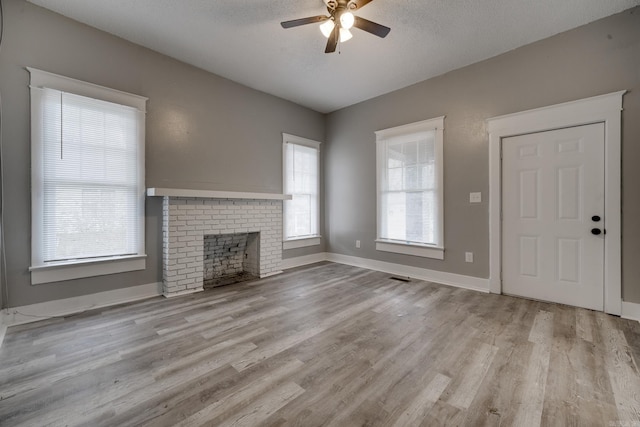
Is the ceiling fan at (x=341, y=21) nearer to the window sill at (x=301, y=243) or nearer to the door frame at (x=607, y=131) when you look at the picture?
the door frame at (x=607, y=131)

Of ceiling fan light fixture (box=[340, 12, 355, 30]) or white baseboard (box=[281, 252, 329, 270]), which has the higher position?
ceiling fan light fixture (box=[340, 12, 355, 30])

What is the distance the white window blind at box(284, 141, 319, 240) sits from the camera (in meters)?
4.95

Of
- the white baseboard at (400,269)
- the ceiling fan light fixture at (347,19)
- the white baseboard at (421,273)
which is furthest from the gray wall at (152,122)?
the ceiling fan light fixture at (347,19)

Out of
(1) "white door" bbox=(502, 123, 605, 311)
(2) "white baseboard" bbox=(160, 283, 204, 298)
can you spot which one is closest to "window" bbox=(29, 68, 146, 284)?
(2) "white baseboard" bbox=(160, 283, 204, 298)

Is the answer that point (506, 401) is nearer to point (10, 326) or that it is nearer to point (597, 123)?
point (597, 123)

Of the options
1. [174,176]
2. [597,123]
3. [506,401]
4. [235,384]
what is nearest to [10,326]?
[174,176]

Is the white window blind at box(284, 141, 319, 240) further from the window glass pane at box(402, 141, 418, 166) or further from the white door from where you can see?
the white door

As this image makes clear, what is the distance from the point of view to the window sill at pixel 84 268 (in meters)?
2.66

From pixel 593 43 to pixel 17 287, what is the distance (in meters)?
6.20

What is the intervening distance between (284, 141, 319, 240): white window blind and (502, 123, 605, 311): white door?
3.11 metres

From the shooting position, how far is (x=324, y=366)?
1907 millimetres

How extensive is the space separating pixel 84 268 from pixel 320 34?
3568 mm

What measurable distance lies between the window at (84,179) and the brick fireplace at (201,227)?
0.33m

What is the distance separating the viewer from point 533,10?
105 inches
